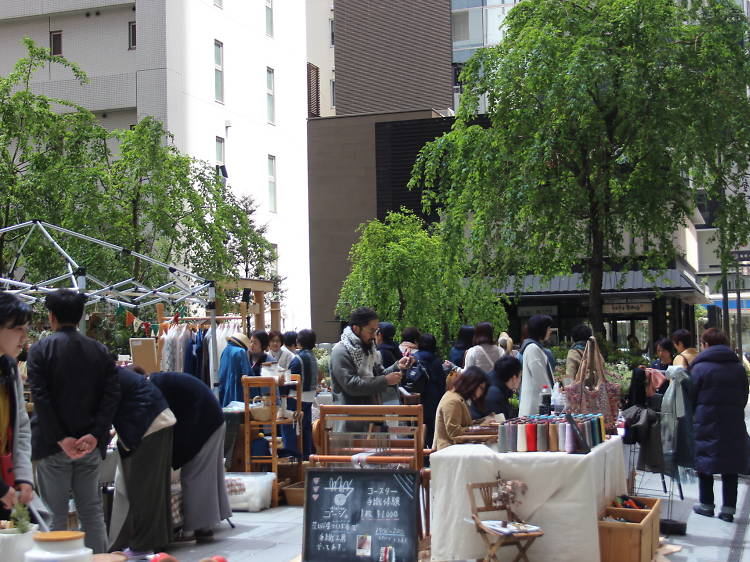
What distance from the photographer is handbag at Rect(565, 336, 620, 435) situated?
30.9 ft

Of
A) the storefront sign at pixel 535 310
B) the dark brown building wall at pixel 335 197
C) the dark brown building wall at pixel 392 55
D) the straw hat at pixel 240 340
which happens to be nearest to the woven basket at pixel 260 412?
the straw hat at pixel 240 340

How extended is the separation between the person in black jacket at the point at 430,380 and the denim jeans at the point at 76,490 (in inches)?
246

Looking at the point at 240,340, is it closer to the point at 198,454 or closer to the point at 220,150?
the point at 198,454

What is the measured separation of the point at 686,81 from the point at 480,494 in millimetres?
13137

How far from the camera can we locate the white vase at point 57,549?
3.54 metres

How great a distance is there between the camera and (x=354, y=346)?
8.99 metres

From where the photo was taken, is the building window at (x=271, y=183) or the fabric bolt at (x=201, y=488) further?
the building window at (x=271, y=183)

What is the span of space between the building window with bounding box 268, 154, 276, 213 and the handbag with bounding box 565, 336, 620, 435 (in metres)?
28.9

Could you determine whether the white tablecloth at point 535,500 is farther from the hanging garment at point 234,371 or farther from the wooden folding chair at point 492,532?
the hanging garment at point 234,371

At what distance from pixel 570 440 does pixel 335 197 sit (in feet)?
126

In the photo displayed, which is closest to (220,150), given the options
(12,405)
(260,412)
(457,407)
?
(260,412)

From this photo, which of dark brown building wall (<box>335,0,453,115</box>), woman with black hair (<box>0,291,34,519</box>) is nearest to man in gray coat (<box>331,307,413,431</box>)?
woman with black hair (<box>0,291,34,519</box>)

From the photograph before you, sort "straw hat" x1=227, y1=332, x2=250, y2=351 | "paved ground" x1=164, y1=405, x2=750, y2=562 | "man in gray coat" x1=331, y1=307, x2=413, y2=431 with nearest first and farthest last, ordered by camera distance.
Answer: "paved ground" x1=164, y1=405, x2=750, y2=562
"man in gray coat" x1=331, y1=307, x2=413, y2=431
"straw hat" x1=227, y1=332, x2=250, y2=351

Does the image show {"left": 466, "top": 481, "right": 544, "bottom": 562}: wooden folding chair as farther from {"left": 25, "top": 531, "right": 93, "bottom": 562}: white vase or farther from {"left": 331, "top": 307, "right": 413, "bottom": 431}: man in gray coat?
{"left": 25, "top": 531, "right": 93, "bottom": 562}: white vase
